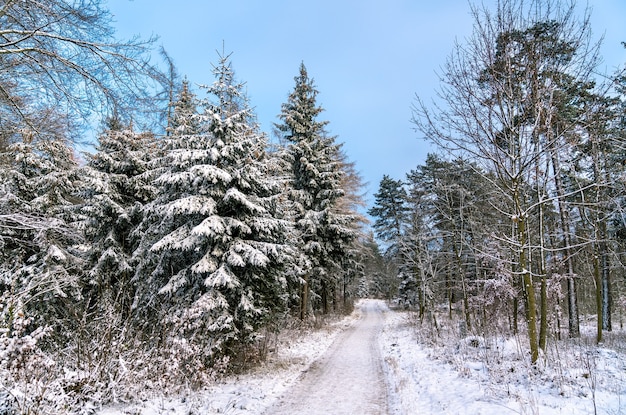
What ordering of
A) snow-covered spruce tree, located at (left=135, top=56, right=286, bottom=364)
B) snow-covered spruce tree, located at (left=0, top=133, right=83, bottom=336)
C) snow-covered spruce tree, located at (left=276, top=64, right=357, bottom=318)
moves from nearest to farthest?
snow-covered spruce tree, located at (left=135, top=56, right=286, bottom=364) → snow-covered spruce tree, located at (left=0, top=133, right=83, bottom=336) → snow-covered spruce tree, located at (left=276, top=64, right=357, bottom=318)

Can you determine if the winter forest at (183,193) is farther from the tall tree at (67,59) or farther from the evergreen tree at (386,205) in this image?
the evergreen tree at (386,205)

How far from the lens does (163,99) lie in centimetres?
442

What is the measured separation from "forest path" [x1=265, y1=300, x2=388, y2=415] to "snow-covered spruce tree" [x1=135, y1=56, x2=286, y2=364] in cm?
202

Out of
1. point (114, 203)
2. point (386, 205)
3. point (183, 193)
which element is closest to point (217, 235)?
point (183, 193)

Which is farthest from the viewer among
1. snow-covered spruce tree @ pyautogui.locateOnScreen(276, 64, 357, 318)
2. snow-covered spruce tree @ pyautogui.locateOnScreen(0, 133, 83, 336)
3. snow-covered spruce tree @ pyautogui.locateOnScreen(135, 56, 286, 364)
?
snow-covered spruce tree @ pyautogui.locateOnScreen(276, 64, 357, 318)

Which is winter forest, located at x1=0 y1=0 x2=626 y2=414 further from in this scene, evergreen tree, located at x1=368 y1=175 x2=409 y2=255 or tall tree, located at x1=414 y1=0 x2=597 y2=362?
evergreen tree, located at x1=368 y1=175 x2=409 y2=255

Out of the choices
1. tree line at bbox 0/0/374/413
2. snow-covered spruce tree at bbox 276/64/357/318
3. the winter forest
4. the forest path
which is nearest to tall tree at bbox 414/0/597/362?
the winter forest

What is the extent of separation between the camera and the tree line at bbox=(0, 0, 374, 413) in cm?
405

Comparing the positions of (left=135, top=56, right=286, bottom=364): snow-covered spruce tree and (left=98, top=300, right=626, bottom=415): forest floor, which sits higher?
(left=135, top=56, right=286, bottom=364): snow-covered spruce tree

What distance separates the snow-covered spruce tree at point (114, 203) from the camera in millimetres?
12000

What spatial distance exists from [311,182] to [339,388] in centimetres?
1081

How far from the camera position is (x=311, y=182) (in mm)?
16828

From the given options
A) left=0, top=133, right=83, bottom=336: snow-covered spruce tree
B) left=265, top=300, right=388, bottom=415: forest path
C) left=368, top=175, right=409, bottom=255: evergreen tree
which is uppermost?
left=368, top=175, right=409, bottom=255: evergreen tree

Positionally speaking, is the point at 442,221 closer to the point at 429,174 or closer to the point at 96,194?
the point at 429,174
